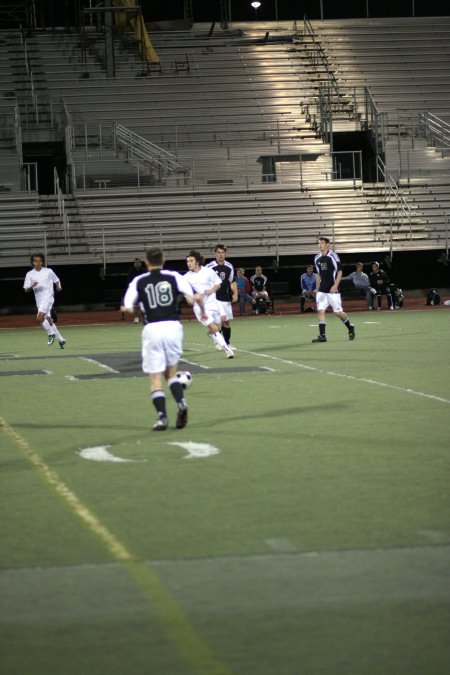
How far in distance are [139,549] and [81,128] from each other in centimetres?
3837

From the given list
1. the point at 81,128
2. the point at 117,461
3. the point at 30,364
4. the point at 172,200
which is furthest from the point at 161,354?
the point at 81,128

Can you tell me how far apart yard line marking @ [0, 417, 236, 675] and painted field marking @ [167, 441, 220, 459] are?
170 centimetres

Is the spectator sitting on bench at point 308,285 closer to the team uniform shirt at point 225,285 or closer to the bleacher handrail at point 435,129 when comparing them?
the bleacher handrail at point 435,129

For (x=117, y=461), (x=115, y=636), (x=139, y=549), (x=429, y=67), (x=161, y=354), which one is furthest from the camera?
(x=429, y=67)

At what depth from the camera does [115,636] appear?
17.2 feet

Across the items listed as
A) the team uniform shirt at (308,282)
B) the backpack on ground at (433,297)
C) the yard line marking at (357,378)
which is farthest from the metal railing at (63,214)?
the yard line marking at (357,378)

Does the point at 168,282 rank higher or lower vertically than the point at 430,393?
higher

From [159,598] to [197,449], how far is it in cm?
475

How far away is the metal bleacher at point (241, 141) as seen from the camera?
130 feet

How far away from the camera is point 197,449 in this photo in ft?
34.6

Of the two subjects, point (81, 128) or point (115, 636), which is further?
point (81, 128)

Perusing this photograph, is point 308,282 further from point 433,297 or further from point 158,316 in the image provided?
point 158,316

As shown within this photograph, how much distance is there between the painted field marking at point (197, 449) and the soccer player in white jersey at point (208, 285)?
9046 mm

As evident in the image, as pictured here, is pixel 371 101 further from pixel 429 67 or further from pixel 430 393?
pixel 430 393
